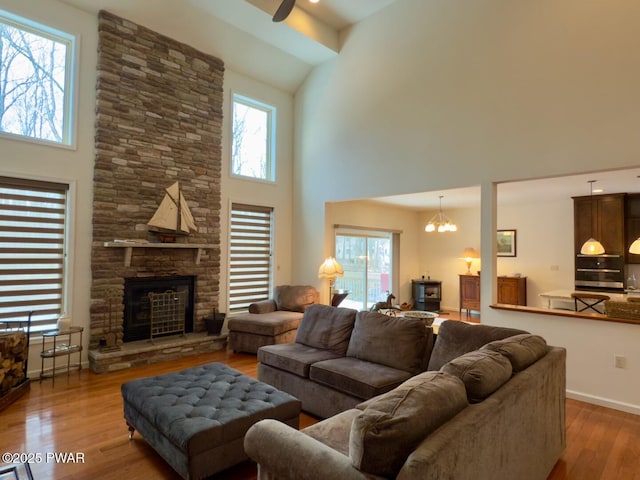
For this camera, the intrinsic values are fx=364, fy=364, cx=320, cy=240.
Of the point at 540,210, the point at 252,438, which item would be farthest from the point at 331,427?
the point at 540,210

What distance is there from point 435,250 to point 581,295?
441 cm

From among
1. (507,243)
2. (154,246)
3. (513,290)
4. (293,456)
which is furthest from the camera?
(507,243)

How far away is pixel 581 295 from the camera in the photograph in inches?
190

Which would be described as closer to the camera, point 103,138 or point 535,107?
point 535,107

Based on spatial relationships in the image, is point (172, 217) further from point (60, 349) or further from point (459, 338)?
point (459, 338)

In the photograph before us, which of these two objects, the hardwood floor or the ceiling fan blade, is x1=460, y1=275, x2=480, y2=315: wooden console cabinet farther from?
the ceiling fan blade

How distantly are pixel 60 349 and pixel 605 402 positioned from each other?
5.97m

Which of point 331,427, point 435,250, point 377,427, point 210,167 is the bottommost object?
point 331,427

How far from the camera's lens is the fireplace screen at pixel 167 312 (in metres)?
5.34

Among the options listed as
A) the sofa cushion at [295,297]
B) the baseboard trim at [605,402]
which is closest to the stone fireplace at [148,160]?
the sofa cushion at [295,297]

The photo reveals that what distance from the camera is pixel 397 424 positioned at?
1.43m

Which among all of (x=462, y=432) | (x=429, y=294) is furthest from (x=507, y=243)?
(x=462, y=432)

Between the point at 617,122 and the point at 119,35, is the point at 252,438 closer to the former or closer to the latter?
the point at 617,122

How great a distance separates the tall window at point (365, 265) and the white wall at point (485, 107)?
1132 millimetres
